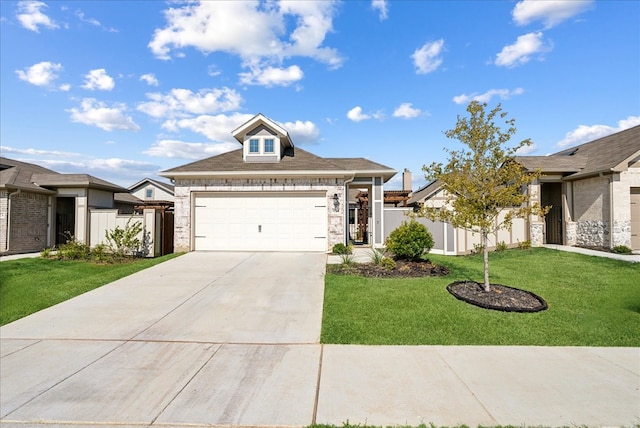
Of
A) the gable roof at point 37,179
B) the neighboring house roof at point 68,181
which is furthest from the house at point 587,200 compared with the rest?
the gable roof at point 37,179

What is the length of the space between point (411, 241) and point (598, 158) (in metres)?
11.2

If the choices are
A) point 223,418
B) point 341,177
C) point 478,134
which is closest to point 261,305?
point 223,418

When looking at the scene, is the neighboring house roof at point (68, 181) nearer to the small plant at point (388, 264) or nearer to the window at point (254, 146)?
the window at point (254, 146)

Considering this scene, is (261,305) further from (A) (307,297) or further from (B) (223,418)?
(B) (223,418)

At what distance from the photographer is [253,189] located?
1345 cm

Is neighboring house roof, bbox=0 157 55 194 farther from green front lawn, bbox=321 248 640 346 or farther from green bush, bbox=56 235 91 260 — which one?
green front lawn, bbox=321 248 640 346

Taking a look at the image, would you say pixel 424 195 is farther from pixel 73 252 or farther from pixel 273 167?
pixel 73 252

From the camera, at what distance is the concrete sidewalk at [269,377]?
318 centimetres

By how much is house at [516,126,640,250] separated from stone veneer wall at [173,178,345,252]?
7.35 meters

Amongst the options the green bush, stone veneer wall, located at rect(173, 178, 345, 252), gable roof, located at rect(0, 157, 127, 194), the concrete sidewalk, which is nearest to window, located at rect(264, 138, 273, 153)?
stone veneer wall, located at rect(173, 178, 345, 252)

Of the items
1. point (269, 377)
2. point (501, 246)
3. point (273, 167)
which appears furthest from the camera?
point (273, 167)

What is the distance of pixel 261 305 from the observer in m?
6.72

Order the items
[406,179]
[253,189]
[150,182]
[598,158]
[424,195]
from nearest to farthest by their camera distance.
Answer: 1. [253,189]
2. [598,158]
3. [424,195]
4. [406,179]
5. [150,182]

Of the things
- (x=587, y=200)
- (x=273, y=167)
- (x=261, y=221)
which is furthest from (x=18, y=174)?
(x=587, y=200)
